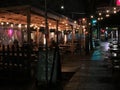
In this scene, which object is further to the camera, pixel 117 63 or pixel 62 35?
pixel 62 35

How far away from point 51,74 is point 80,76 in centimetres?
258

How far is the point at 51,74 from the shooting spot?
40.1 ft

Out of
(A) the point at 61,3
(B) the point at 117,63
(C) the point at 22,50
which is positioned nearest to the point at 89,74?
(B) the point at 117,63

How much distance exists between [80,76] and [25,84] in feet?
8.62

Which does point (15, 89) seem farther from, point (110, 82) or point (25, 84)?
point (110, 82)

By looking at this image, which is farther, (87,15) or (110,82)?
(87,15)

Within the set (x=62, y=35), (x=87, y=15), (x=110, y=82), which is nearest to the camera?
(x=110, y=82)

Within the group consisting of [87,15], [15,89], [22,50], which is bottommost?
[15,89]

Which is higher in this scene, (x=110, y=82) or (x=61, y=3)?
(x=61, y=3)

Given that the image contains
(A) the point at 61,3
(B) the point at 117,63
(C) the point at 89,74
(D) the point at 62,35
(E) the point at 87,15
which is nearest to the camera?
(C) the point at 89,74

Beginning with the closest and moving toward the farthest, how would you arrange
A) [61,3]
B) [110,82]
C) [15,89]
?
[15,89] < [110,82] < [61,3]

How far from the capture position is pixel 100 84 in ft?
40.6

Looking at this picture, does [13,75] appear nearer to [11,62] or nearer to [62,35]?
[11,62]

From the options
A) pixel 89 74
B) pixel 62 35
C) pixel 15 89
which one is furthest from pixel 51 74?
pixel 62 35
